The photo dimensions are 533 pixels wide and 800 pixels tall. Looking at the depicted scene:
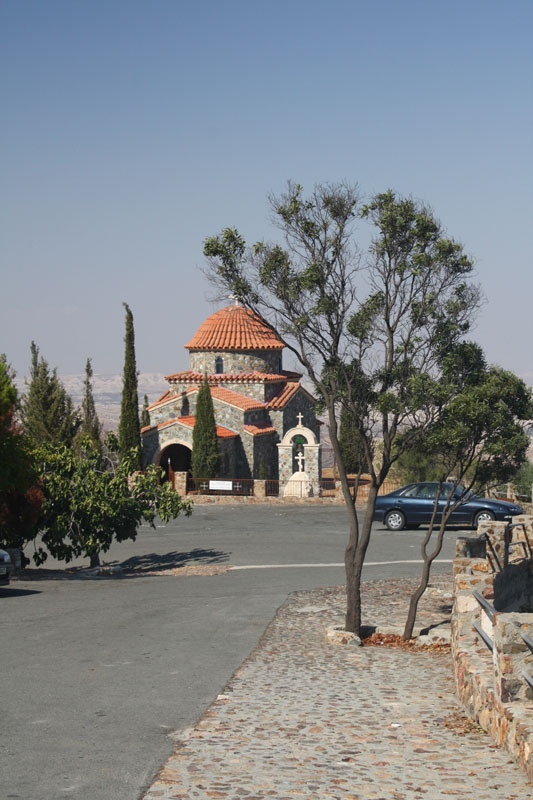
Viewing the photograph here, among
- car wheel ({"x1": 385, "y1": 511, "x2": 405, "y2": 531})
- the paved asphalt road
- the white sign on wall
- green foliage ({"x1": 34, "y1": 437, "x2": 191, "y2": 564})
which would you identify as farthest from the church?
green foliage ({"x1": 34, "y1": 437, "x2": 191, "y2": 564})

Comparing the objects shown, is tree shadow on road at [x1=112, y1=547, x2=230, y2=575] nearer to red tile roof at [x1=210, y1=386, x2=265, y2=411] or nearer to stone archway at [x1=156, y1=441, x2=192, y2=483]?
red tile roof at [x1=210, y1=386, x2=265, y2=411]

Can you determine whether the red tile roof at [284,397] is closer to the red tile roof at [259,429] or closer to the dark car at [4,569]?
the red tile roof at [259,429]

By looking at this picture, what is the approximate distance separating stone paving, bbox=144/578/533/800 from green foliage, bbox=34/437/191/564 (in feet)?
35.9

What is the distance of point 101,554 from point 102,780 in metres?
20.3

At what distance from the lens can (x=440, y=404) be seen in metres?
14.0

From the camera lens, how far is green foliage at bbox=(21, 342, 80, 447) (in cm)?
4872

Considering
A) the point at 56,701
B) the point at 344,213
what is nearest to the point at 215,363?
the point at 344,213

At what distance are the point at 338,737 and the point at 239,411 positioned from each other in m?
37.8

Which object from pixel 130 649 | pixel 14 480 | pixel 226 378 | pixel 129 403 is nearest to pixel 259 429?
pixel 226 378

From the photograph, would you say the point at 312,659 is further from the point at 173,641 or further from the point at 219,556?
the point at 219,556

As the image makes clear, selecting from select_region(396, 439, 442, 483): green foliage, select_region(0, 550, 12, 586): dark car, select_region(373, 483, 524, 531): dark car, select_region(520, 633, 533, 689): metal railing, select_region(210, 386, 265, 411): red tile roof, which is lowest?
select_region(0, 550, 12, 586): dark car

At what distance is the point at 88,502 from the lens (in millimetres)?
23125

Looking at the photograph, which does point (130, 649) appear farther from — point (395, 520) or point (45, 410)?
point (45, 410)

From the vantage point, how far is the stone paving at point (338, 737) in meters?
6.86
